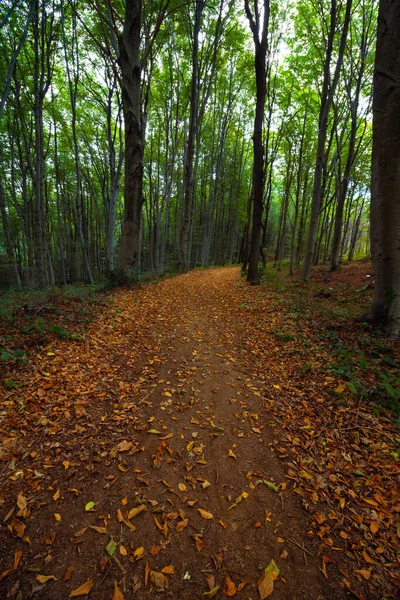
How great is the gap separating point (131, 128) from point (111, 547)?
964cm

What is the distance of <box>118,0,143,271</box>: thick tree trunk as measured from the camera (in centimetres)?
721

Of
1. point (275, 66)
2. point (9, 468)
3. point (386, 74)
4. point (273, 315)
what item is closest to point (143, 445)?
point (9, 468)

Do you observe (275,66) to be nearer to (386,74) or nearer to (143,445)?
(386,74)

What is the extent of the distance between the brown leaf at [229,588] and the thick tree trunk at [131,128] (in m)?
7.97

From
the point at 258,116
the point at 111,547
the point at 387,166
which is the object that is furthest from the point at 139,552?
the point at 258,116

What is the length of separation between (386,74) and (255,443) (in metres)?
6.39

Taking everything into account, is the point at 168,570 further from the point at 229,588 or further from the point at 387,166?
the point at 387,166

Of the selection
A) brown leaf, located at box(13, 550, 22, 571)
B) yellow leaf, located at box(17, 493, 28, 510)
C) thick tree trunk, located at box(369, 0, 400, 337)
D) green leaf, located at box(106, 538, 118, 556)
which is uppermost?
thick tree trunk, located at box(369, 0, 400, 337)

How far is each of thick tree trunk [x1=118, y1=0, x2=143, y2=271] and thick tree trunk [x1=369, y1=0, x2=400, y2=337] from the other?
6.38 m

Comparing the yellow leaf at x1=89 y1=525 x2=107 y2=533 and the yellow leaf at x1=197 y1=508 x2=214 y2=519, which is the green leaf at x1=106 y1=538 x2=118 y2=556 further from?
the yellow leaf at x1=197 y1=508 x2=214 y2=519

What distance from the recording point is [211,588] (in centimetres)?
157

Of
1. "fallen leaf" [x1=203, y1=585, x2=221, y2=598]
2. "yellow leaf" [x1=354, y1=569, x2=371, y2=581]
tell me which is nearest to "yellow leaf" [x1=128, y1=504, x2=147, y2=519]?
"fallen leaf" [x1=203, y1=585, x2=221, y2=598]

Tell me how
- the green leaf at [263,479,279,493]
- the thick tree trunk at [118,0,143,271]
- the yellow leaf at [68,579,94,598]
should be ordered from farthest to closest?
the thick tree trunk at [118,0,143,271]
the green leaf at [263,479,279,493]
the yellow leaf at [68,579,94,598]

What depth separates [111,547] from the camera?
1725mm
